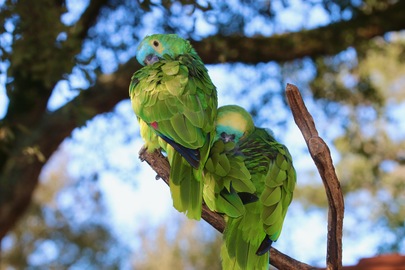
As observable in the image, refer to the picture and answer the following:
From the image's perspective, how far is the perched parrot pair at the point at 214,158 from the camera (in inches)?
83.6

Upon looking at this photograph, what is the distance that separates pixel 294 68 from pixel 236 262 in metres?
4.40

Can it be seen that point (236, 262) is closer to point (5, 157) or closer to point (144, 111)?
point (144, 111)

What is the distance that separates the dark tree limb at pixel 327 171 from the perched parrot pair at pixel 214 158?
0.21 metres

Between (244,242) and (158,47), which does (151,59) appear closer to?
(158,47)

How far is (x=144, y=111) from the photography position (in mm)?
2297

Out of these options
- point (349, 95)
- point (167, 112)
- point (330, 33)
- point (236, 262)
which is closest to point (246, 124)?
point (167, 112)

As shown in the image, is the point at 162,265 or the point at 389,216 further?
the point at 162,265

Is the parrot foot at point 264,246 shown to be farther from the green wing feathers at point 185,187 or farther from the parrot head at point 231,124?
the parrot head at point 231,124

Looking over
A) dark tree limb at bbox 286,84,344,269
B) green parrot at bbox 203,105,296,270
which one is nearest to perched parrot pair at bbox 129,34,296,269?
green parrot at bbox 203,105,296,270

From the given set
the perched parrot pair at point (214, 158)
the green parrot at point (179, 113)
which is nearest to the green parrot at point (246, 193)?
the perched parrot pair at point (214, 158)

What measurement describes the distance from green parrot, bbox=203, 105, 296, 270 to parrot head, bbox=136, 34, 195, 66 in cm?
38

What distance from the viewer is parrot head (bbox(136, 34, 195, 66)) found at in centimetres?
257

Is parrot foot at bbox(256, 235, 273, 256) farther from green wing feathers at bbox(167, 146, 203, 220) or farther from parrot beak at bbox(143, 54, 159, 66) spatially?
parrot beak at bbox(143, 54, 159, 66)

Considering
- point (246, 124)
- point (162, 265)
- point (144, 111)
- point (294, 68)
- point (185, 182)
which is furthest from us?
point (162, 265)
